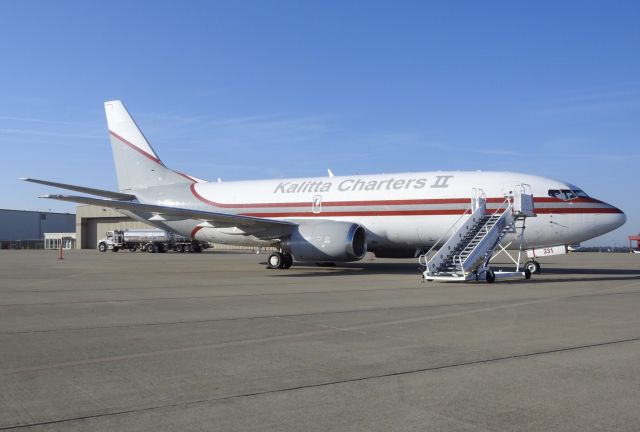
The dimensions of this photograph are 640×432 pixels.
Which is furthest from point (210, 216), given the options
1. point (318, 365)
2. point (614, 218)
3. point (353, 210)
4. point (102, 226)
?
point (102, 226)

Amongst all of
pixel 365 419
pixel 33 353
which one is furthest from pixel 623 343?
pixel 33 353

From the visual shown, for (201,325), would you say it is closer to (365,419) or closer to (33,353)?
(33,353)

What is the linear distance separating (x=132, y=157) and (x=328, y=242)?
13.2m

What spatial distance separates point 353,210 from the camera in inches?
925

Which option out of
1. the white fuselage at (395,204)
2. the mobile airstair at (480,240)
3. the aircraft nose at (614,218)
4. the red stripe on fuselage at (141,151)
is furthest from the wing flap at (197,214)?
the aircraft nose at (614,218)

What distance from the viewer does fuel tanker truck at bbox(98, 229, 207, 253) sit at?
59.2 meters

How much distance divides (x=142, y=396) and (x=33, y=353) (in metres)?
2.54

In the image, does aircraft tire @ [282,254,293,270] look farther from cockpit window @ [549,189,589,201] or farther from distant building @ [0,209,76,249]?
distant building @ [0,209,76,249]

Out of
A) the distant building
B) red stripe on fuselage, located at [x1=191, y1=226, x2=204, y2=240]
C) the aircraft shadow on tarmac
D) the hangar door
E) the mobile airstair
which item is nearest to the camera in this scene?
the mobile airstair

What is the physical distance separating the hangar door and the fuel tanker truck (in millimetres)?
12719

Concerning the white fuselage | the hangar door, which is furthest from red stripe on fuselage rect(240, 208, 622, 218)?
the hangar door

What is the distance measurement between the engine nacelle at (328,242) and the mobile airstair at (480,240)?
3.12m

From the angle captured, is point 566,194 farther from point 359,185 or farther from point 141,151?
point 141,151

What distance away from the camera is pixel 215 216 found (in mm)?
22141
